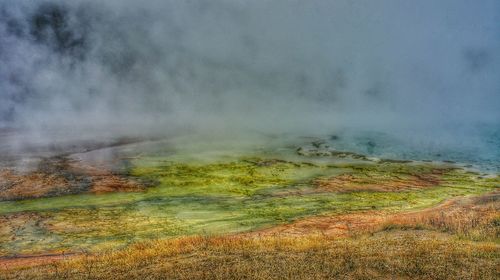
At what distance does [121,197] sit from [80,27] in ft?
98.7

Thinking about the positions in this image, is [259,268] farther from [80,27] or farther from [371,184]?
[80,27]

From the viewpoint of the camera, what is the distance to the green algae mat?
10695 millimetres

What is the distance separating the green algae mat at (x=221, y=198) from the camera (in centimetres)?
1070

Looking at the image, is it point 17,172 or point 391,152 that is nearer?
point 17,172

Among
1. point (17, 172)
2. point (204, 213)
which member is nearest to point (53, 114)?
point (17, 172)

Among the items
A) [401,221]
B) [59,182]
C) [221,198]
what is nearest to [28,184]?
[59,182]

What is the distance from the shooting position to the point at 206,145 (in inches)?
916

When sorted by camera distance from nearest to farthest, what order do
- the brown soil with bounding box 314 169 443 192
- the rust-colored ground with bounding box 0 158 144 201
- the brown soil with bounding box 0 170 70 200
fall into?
1. the brown soil with bounding box 0 170 70 200
2. the rust-colored ground with bounding box 0 158 144 201
3. the brown soil with bounding box 314 169 443 192

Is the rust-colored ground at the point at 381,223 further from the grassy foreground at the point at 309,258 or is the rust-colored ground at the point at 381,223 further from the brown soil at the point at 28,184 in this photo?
the brown soil at the point at 28,184

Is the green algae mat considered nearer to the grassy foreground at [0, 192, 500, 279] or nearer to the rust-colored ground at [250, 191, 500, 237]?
the rust-colored ground at [250, 191, 500, 237]

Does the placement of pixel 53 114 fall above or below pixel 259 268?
above

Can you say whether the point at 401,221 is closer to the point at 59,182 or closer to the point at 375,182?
the point at 375,182

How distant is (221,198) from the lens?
45.9ft

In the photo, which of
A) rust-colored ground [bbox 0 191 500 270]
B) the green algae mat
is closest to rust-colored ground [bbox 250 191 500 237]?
rust-colored ground [bbox 0 191 500 270]
